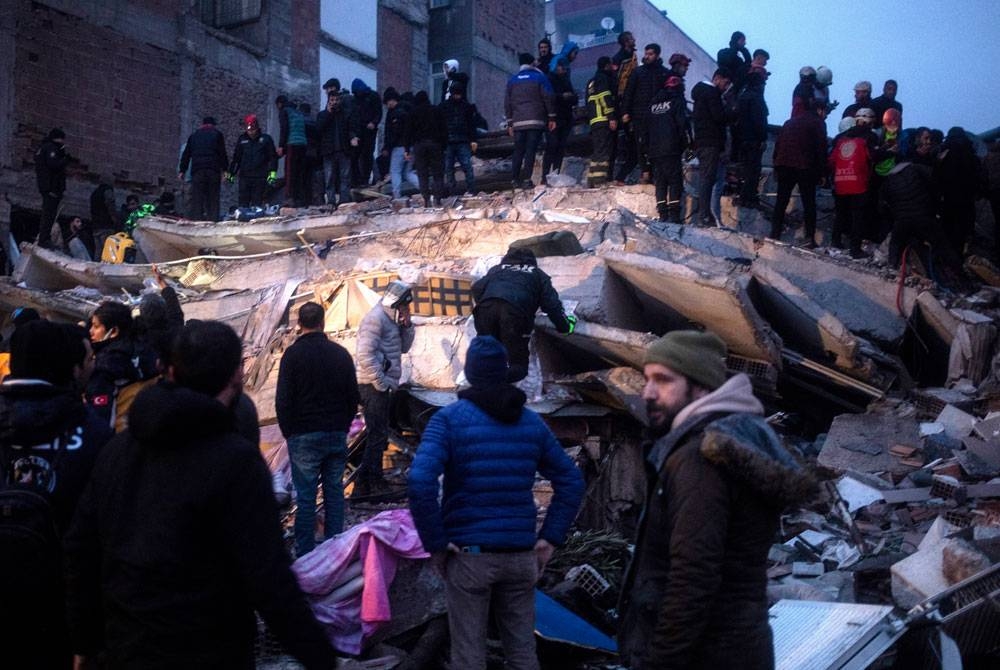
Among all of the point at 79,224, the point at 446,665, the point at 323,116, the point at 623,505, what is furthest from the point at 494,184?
the point at 446,665

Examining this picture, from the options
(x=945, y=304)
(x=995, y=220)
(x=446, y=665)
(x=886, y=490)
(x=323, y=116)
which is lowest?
(x=446, y=665)

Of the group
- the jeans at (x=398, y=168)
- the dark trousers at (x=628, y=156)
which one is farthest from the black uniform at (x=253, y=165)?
the dark trousers at (x=628, y=156)

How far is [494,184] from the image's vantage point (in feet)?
46.7

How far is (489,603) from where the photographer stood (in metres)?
3.99

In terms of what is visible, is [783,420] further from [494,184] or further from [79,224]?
[79,224]

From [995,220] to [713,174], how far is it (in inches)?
145

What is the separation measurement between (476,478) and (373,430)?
3.52 metres

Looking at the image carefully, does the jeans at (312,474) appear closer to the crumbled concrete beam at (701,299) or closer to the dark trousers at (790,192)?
the crumbled concrete beam at (701,299)

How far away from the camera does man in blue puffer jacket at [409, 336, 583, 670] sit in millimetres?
3840

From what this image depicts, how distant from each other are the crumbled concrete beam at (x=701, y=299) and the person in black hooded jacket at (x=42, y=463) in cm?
527

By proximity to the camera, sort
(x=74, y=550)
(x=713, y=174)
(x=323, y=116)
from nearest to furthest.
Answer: (x=74, y=550) → (x=713, y=174) → (x=323, y=116)

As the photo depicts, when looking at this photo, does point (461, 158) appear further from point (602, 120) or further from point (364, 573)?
point (364, 573)

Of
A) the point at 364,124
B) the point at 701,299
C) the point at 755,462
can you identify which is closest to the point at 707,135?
the point at 701,299

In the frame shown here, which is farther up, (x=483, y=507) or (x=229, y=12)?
(x=229, y=12)
